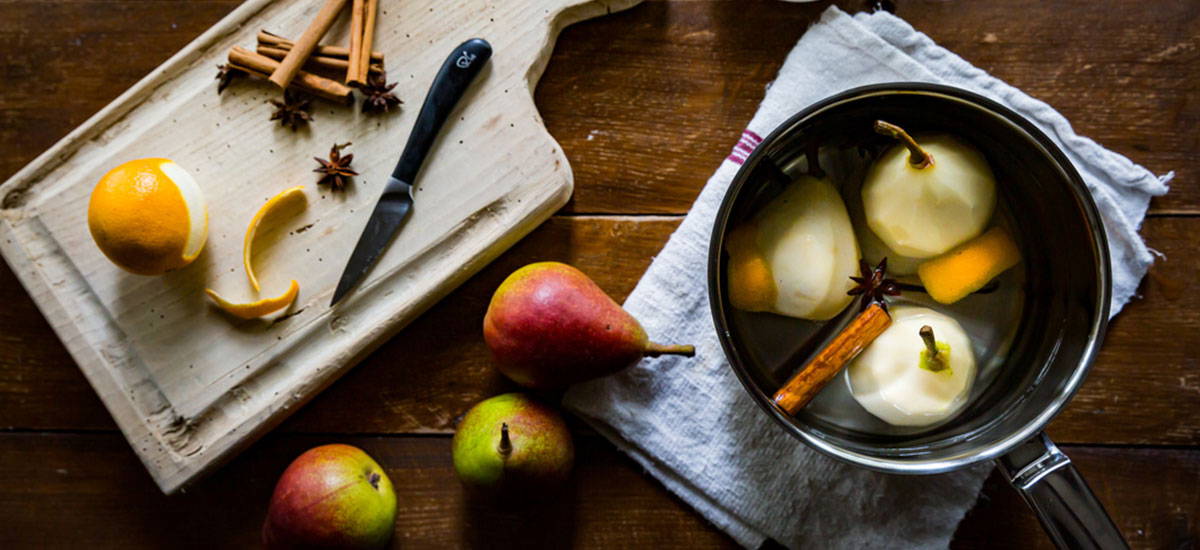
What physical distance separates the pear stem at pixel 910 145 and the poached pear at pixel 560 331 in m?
0.36

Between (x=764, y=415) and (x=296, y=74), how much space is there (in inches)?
30.8

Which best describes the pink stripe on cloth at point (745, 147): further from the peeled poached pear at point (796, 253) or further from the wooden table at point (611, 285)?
the peeled poached pear at point (796, 253)

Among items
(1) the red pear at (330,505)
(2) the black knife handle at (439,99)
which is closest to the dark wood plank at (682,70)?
(2) the black knife handle at (439,99)

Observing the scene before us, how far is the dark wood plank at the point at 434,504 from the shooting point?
1.11 meters

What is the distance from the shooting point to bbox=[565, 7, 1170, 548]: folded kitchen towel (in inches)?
42.2

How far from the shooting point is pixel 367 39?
1.08m

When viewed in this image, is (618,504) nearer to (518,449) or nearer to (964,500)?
(518,449)

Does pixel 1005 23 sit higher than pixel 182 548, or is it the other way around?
pixel 1005 23

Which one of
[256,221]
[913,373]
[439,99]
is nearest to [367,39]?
[439,99]

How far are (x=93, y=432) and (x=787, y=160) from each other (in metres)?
1.04

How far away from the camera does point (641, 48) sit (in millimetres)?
1133

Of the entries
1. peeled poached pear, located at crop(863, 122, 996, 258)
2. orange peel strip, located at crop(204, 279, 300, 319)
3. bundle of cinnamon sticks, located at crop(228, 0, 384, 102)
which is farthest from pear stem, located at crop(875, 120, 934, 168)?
orange peel strip, located at crop(204, 279, 300, 319)

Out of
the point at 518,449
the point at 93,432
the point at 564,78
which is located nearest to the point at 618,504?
the point at 518,449

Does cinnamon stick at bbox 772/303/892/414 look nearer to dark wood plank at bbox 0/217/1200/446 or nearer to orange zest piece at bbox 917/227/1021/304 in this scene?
orange zest piece at bbox 917/227/1021/304
